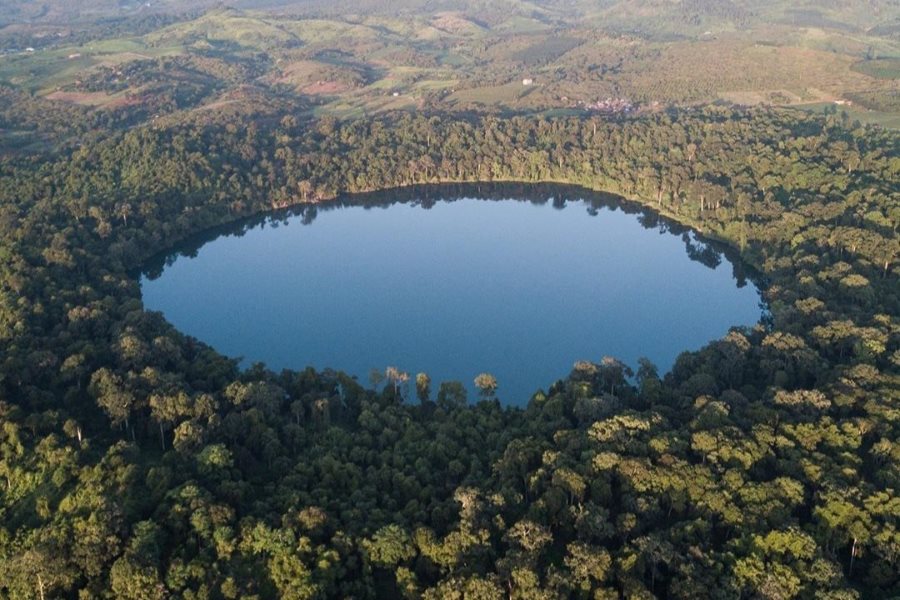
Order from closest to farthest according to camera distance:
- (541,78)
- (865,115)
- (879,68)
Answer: (865,115) < (879,68) < (541,78)

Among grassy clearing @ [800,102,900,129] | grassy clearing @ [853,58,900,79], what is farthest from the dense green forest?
grassy clearing @ [853,58,900,79]

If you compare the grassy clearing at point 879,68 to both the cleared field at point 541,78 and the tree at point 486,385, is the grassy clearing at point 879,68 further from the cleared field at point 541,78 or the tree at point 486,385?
A: the tree at point 486,385

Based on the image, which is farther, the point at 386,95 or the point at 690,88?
the point at 386,95

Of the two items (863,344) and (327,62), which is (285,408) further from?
(327,62)

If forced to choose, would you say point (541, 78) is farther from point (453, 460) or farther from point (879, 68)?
point (453, 460)

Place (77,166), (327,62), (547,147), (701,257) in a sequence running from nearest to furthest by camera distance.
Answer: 1. (701,257)
2. (77,166)
3. (547,147)
4. (327,62)

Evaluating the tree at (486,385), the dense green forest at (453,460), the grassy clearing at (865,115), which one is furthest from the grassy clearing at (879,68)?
the tree at (486,385)

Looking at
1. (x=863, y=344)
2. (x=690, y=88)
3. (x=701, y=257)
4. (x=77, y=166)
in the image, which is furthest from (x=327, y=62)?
(x=863, y=344)

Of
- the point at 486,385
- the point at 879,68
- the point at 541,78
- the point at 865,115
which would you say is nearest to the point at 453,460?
the point at 486,385

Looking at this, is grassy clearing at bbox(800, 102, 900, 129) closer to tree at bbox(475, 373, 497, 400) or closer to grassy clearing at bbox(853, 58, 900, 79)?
grassy clearing at bbox(853, 58, 900, 79)
